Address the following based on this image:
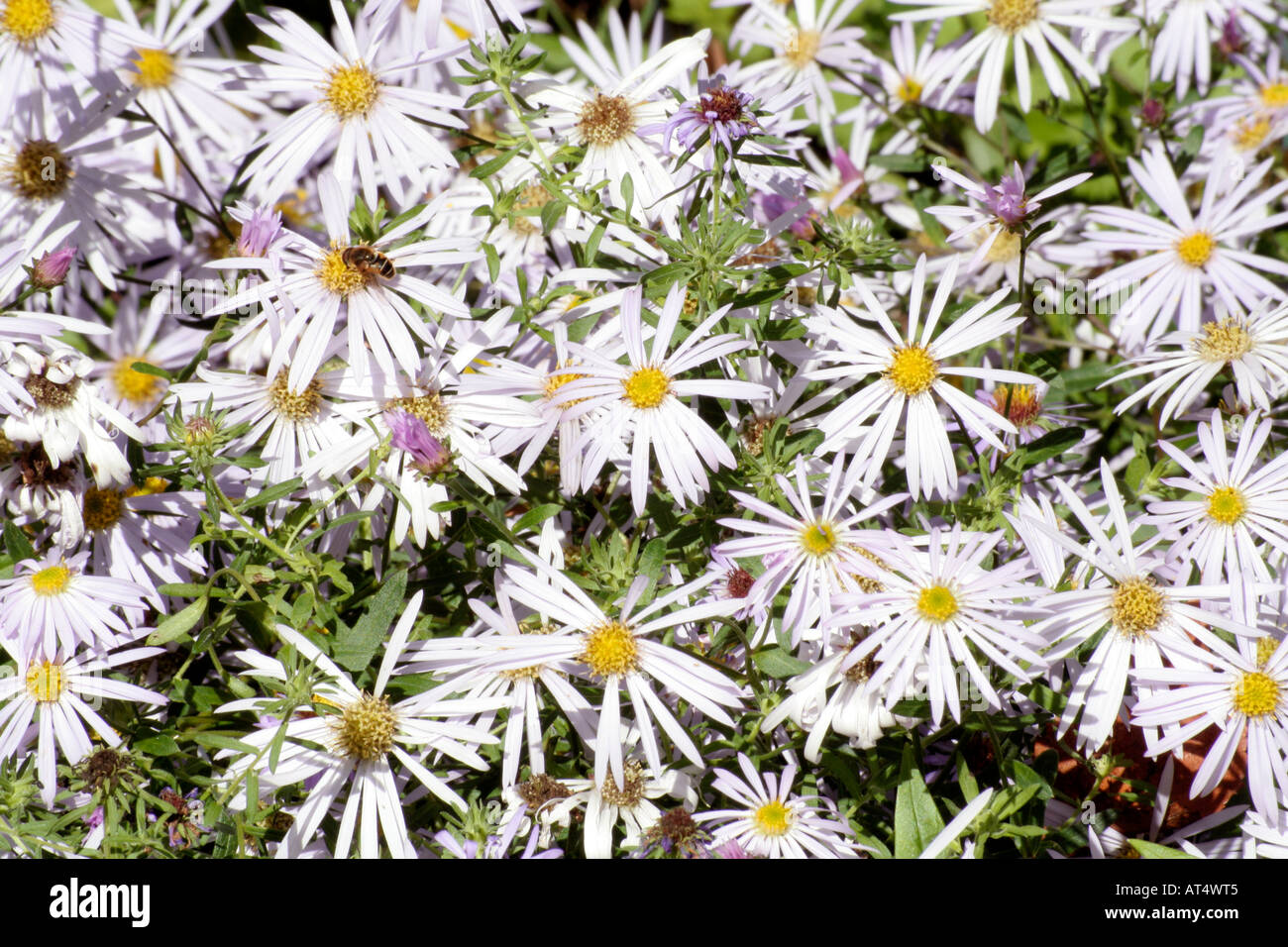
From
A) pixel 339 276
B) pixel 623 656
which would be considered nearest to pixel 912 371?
pixel 623 656

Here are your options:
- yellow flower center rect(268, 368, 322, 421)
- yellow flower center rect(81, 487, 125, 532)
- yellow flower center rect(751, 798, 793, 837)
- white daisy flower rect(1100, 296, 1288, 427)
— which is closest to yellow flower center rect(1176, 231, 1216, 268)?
white daisy flower rect(1100, 296, 1288, 427)

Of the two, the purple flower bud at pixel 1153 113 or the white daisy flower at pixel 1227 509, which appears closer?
the white daisy flower at pixel 1227 509

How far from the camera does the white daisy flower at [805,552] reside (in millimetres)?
1142

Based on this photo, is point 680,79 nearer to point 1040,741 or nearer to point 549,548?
point 549,548

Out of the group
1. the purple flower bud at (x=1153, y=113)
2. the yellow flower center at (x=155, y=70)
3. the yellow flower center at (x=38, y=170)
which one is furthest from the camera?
the yellow flower center at (x=155, y=70)

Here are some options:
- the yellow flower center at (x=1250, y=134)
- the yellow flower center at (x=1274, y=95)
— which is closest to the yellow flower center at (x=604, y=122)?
the yellow flower center at (x=1250, y=134)

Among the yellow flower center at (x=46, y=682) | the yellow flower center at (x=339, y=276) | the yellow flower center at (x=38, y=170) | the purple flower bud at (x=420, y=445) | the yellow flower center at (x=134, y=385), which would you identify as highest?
the yellow flower center at (x=38, y=170)

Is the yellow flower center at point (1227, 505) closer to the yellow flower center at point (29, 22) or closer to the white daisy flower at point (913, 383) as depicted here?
the white daisy flower at point (913, 383)

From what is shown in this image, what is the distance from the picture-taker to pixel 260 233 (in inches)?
49.9

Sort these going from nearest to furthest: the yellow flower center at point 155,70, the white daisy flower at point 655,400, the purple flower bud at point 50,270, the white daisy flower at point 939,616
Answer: the white daisy flower at point 939,616 → the white daisy flower at point 655,400 → the purple flower bud at point 50,270 → the yellow flower center at point 155,70

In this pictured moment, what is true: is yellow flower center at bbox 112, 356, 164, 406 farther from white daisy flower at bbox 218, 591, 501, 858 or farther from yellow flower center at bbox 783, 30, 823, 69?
yellow flower center at bbox 783, 30, 823, 69

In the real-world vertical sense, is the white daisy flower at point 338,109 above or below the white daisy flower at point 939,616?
above

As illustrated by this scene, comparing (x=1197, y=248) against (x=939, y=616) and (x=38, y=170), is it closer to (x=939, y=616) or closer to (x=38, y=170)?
(x=939, y=616)
